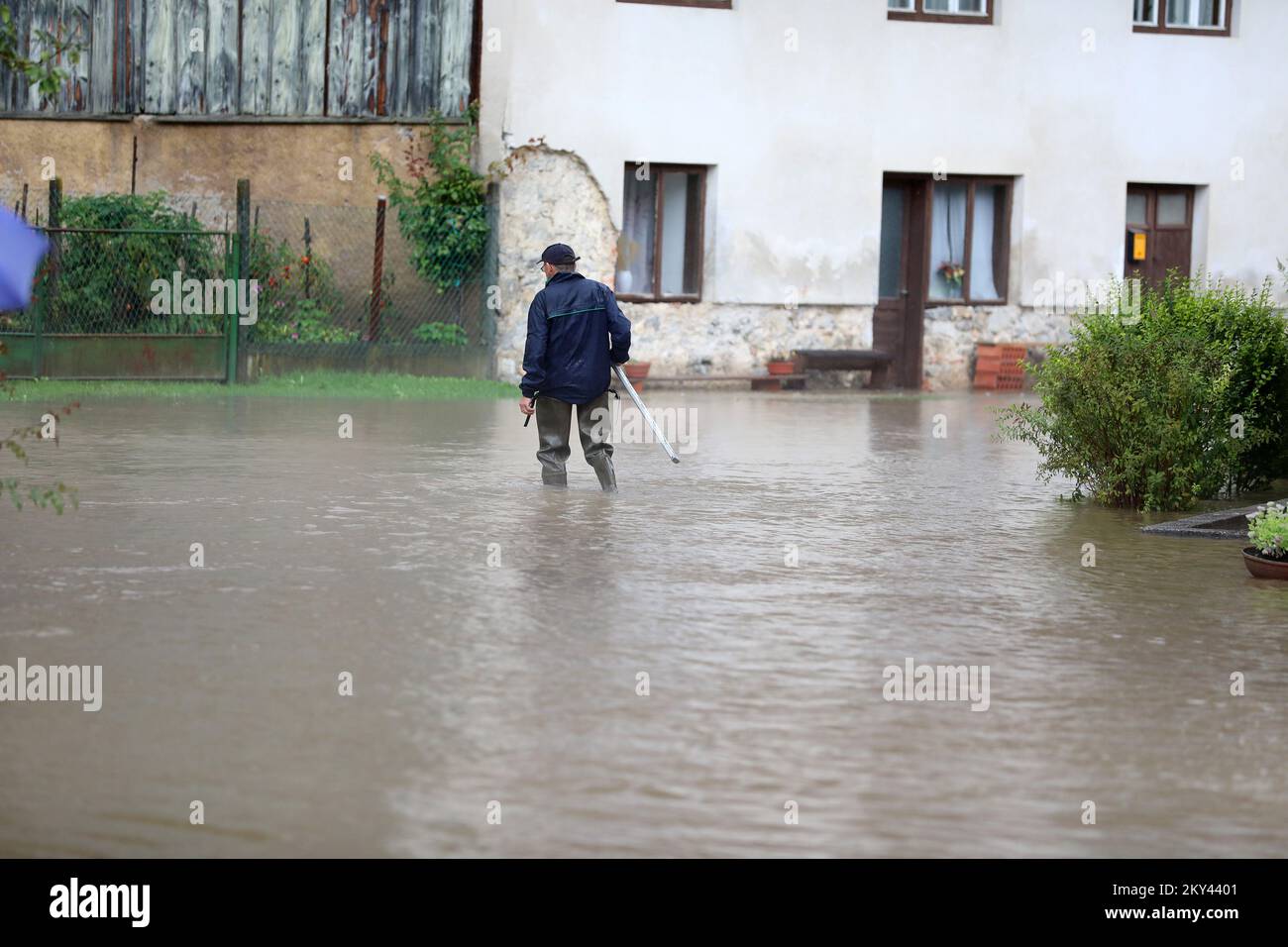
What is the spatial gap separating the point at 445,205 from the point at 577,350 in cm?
1058

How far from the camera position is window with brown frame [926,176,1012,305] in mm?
25547

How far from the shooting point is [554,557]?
9.91m

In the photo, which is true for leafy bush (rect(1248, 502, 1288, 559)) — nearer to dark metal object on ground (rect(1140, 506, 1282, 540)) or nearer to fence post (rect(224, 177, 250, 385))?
dark metal object on ground (rect(1140, 506, 1282, 540))

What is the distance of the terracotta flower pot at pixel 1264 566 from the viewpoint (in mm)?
9703

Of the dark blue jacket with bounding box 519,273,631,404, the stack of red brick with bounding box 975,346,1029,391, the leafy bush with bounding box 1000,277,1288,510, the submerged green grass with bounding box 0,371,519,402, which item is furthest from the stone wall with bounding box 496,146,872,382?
the leafy bush with bounding box 1000,277,1288,510

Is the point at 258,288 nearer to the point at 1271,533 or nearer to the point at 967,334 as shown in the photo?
the point at 967,334

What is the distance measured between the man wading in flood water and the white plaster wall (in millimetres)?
10589

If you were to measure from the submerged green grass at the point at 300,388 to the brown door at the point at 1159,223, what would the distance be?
9579 millimetres

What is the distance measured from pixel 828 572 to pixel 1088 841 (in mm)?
4515

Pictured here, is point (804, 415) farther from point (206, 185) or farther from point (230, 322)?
point (206, 185)

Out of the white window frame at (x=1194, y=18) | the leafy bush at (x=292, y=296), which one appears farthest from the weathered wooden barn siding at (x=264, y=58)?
the white window frame at (x=1194, y=18)

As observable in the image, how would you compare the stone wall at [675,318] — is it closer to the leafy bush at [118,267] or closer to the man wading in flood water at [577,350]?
the leafy bush at [118,267]

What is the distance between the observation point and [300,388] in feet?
68.7
